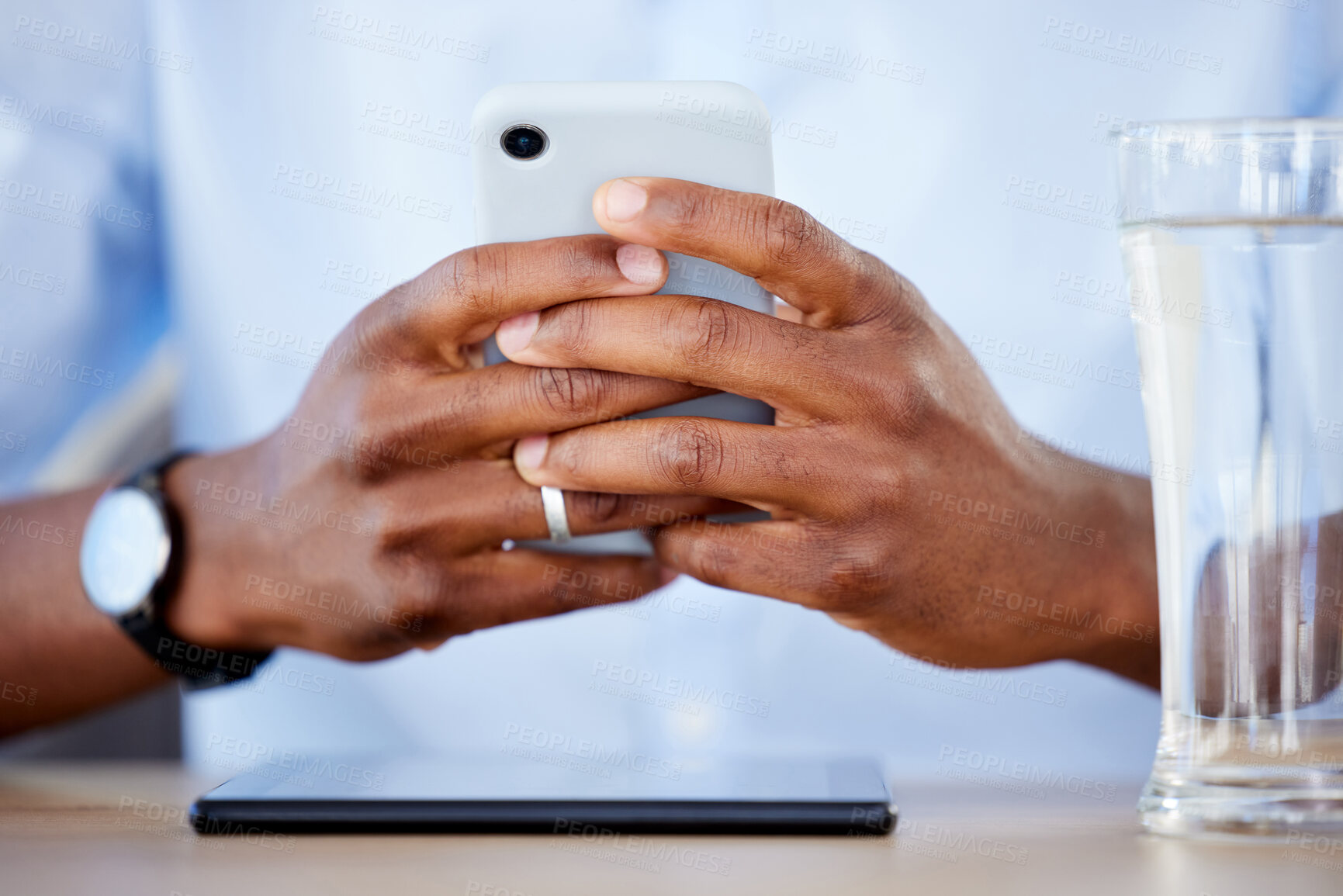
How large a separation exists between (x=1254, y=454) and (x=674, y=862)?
0.28 metres

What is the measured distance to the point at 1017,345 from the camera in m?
1.03

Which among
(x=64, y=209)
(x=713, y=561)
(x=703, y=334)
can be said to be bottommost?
(x=713, y=561)

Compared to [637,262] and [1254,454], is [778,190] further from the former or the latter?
[1254,454]

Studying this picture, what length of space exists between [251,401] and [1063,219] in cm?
87

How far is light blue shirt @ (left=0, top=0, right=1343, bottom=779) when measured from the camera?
1.03 meters

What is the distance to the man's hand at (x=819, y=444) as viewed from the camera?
1.70 ft

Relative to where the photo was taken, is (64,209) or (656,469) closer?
(656,469)

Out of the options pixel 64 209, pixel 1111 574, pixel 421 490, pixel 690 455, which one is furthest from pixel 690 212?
pixel 64 209

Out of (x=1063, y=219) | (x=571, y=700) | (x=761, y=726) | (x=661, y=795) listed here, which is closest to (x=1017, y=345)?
(x=1063, y=219)

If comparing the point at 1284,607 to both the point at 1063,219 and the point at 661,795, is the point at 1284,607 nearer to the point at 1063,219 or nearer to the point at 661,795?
the point at 661,795

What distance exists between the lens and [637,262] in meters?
0.53

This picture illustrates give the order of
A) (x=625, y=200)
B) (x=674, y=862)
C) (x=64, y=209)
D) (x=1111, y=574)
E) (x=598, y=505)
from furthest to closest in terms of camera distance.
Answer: (x=64, y=209) < (x=1111, y=574) < (x=598, y=505) < (x=625, y=200) < (x=674, y=862)

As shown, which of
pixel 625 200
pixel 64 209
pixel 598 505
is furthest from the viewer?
pixel 64 209

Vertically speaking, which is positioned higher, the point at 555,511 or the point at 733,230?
the point at 733,230
